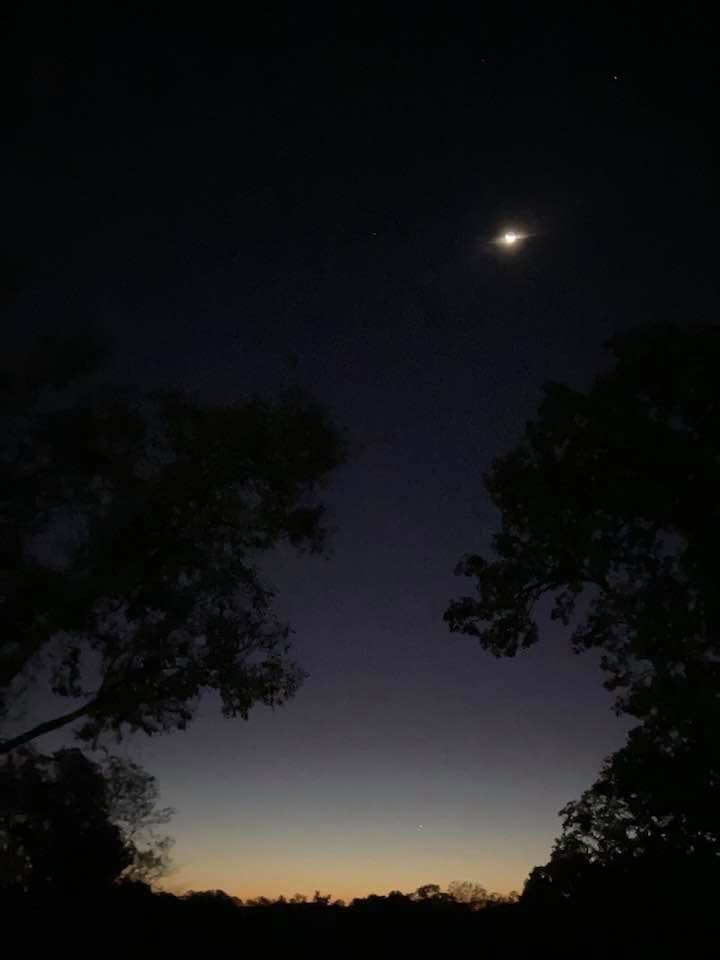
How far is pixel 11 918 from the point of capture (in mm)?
11352

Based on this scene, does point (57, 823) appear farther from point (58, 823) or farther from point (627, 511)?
point (627, 511)

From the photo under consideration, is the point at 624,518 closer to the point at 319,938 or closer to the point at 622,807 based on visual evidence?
the point at 622,807

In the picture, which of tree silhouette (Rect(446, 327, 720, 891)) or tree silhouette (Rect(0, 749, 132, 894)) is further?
tree silhouette (Rect(0, 749, 132, 894))

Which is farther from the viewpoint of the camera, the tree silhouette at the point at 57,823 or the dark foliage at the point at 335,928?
the tree silhouette at the point at 57,823

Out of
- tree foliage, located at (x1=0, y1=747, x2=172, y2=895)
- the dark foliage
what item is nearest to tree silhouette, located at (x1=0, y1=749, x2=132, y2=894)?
tree foliage, located at (x1=0, y1=747, x2=172, y2=895)

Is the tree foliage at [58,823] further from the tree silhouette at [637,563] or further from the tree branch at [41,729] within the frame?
the tree silhouette at [637,563]

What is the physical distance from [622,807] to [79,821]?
635 inches

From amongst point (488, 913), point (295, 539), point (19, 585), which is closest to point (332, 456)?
point (295, 539)

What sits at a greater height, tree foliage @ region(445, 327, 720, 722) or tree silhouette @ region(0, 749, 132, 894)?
tree foliage @ region(445, 327, 720, 722)

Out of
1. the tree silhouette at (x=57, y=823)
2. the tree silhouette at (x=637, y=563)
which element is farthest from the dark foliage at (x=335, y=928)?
the tree silhouette at (x=57, y=823)

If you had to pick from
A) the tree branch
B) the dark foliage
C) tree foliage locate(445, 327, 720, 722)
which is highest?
tree foliage locate(445, 327, 720, 722)

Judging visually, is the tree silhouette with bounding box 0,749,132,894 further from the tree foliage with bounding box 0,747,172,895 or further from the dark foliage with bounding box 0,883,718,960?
the dark foliage with bounding box 0,883,718,960

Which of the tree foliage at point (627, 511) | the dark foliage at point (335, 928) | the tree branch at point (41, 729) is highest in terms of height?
the tree foliage at point (627, 511)

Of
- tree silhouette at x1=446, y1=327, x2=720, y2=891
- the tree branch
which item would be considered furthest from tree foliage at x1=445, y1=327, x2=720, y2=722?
the tree branch
